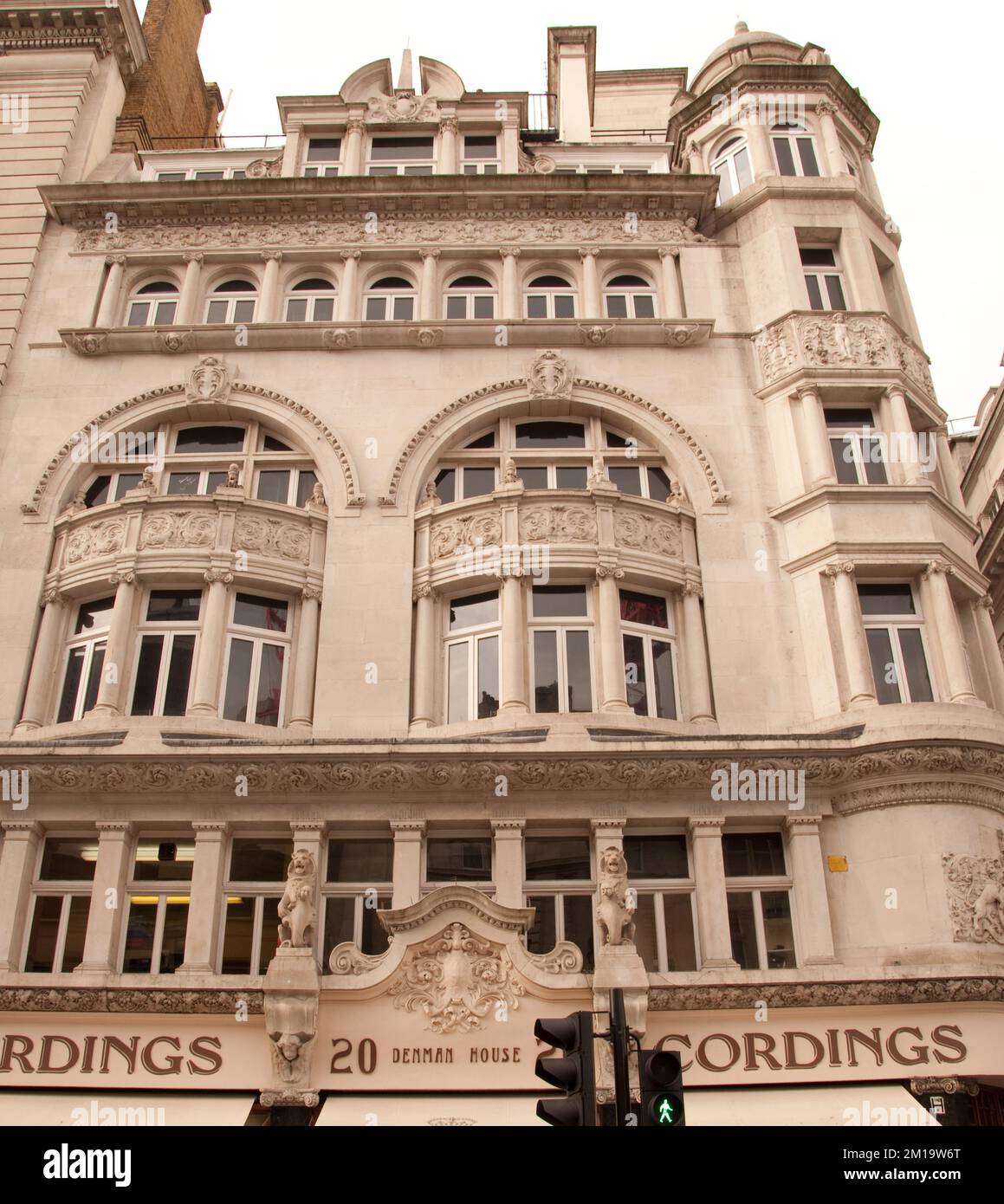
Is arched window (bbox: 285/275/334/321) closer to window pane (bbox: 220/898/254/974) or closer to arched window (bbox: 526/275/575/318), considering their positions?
arched window (bbox: 526/275/575/318)

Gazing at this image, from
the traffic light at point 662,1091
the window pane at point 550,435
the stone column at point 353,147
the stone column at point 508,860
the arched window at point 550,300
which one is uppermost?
the stone column at point 353,147

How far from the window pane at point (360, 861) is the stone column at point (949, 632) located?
33.2 ft

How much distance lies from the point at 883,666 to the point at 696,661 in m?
3.35

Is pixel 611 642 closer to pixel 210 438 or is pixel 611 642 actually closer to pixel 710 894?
pixel 710 894

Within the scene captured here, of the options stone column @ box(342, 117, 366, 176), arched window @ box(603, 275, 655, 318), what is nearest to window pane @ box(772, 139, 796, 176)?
arched window @ box(603, 275, 655, 318)

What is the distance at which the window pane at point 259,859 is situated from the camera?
1853cm

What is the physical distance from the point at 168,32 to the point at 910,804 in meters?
30.9

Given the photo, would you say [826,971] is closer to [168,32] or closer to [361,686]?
[361,686]

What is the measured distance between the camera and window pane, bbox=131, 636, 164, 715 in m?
20.0

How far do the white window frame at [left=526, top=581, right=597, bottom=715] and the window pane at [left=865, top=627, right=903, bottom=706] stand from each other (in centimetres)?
499

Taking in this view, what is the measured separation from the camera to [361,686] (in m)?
19.9

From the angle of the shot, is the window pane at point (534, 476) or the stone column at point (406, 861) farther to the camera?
the window pane at point (534, 476)

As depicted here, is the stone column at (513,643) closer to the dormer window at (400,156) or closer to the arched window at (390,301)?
the arched window at (390,301)

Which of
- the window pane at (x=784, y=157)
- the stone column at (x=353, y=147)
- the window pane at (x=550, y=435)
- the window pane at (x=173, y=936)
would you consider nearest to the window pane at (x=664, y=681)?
the window pane at (x=550, y=435)
